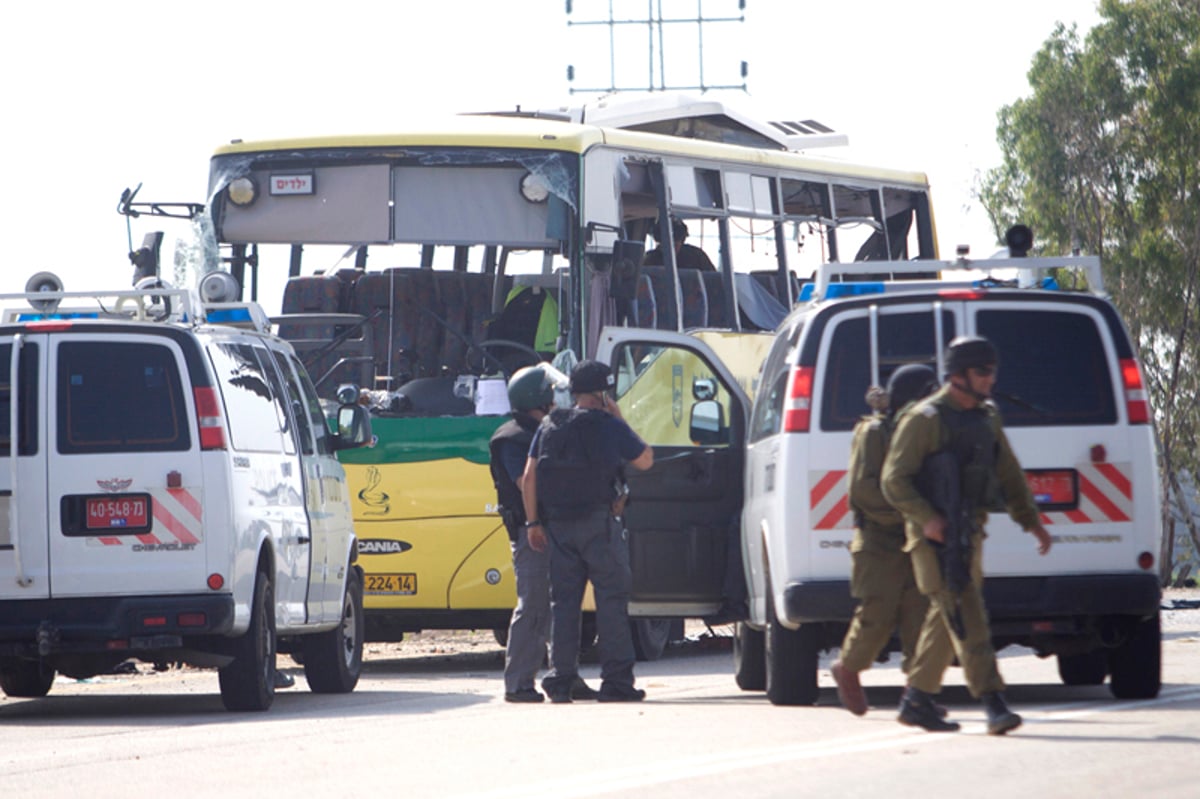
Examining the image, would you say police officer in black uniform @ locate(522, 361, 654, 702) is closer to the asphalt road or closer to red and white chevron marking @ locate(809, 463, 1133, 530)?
the asphalt road

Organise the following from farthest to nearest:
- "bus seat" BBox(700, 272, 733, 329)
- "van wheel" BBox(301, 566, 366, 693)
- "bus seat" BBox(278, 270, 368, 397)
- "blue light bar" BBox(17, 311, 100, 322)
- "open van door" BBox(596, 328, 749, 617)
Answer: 1. "bus seat" BBox(700, 272, 733, 329)
2. "bus seat" BBox(278, 270, 368, 397)
3. "van wheel" BBox(301, 566, 366, 693)
4. "open van door" BBox(596, 328, 749, 617)
5. "blue light bar" BBox(17, 311, 100, 322)

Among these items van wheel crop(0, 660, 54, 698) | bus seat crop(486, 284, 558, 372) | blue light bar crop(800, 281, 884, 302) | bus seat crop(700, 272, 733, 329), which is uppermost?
bus seat crop(700, 272, 733, 329)

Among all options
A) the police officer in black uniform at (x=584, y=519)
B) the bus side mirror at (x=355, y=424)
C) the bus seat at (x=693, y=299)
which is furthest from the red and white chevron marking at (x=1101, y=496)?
the bus seat at (x=693, y=299)

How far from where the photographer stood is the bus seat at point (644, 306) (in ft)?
58.3

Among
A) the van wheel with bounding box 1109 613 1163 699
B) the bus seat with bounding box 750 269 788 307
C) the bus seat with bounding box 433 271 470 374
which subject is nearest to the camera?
the van wheel with bounding box 1109 613 1163 699

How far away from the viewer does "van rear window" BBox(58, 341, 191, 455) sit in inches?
496

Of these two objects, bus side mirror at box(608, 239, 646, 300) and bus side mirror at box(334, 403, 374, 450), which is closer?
bus side mirror at box(334, 403, 374, 450)

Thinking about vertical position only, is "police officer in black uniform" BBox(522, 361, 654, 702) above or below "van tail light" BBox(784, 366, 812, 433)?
below

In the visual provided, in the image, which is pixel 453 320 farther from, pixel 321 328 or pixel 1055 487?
pixel 1055 487

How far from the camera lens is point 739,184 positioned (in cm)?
1961

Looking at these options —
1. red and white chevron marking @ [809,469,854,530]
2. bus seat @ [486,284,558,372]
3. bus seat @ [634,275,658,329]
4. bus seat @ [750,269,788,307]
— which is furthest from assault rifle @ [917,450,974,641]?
bus seat @ [750,269,788,307]

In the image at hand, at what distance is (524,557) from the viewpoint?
13.2 m

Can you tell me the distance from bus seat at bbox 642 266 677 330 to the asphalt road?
4.35 meters

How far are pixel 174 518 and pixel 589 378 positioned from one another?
231cm
